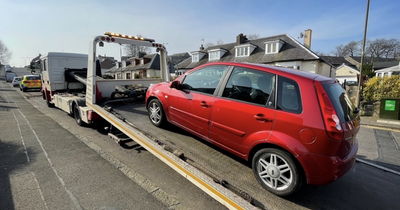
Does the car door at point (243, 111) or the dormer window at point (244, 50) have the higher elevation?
Answer: the dormer window at point (244, 50)

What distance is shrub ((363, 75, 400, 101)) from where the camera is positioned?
33.1ft

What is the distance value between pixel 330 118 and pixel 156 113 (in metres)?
3.14

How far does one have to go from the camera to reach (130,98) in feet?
19.9

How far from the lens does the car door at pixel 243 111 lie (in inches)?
98.0

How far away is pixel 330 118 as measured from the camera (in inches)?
83.0

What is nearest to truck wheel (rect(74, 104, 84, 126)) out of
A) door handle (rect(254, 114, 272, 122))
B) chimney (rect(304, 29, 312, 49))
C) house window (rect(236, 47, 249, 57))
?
door handle (rect(254, 114, 272, 122))

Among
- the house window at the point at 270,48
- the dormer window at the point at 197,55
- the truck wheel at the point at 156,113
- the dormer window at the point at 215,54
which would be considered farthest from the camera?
the dormer window at the point at 197,55

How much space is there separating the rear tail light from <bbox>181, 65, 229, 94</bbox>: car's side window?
144 centimetres

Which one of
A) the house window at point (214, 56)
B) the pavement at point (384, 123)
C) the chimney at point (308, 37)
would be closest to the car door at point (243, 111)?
the pavement at point (384, 123)

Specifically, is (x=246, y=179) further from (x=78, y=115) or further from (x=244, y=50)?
(x=244, y=50)

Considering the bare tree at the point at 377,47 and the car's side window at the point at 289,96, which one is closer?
the car's side window at the point at 289,96

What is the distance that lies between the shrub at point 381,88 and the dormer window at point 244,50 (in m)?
17.6

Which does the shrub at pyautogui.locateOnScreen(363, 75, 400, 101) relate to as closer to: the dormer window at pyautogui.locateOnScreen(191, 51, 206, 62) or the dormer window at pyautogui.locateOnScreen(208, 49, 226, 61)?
the dormer window at pyautogui.locateOnScreen(208, 49, 226, 61)

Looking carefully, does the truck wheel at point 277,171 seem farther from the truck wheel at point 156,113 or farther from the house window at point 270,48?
the house window at point 270,48
